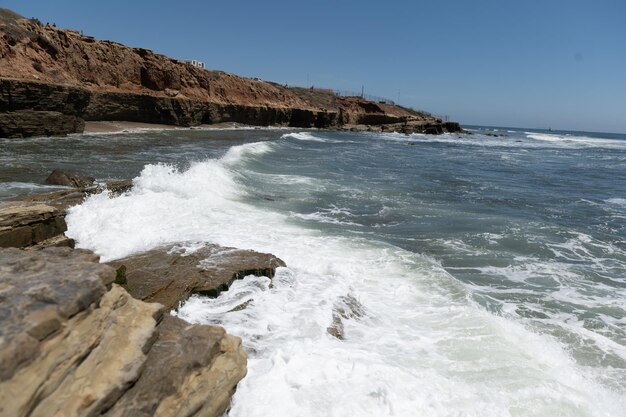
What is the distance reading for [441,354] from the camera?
17.0ft

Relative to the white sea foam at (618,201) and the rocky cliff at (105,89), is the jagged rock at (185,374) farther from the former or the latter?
the rocky cliff at (105,89)

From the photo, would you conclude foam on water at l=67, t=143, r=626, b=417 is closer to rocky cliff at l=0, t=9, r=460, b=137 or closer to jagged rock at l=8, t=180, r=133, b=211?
jagged rock at l=8, t=180, r=133, b=211

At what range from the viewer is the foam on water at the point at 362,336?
4160mm

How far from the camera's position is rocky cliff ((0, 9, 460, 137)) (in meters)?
27.3

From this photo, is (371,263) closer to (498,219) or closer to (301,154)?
(498,219)

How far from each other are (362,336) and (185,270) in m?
2.55

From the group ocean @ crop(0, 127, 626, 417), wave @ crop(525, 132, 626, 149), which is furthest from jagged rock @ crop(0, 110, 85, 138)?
wave @ crop(525, 132, 626, 149)

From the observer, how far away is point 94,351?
2.77 m

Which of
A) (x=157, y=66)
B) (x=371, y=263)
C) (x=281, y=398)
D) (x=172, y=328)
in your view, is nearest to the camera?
(x=172, y=328)

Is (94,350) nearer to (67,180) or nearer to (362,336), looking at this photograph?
(362,336)

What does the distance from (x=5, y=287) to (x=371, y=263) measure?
20.7 ft

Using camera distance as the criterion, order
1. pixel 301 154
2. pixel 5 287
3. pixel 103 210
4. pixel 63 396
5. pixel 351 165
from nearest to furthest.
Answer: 1. pixel 63 396
2. pixel 5 287
3. pixel 103 210
4. pixel 351 165
5. pixel 301 154

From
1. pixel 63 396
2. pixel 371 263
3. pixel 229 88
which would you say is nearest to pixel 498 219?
pixel 371 263

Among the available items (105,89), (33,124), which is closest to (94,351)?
(33,124)
